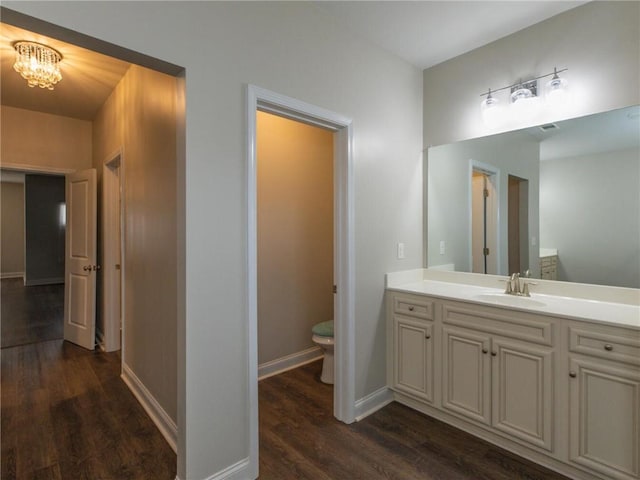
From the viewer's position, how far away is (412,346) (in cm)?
239

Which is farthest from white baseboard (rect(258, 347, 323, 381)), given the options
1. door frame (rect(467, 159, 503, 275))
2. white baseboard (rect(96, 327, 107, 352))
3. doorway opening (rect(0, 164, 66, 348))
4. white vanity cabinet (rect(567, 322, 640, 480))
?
doorway opening (rect(0, 164, 66, 348))

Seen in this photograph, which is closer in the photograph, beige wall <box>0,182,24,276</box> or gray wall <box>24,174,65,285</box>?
gray wall <box>24,174,65,285</box>

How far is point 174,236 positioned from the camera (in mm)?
1889

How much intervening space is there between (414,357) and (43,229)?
9206 millimetres

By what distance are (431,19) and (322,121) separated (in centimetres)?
99

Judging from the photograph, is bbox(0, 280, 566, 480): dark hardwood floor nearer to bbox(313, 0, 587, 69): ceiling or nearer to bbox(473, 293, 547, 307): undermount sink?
bbox(473, 293, 547, 307): undermount sink

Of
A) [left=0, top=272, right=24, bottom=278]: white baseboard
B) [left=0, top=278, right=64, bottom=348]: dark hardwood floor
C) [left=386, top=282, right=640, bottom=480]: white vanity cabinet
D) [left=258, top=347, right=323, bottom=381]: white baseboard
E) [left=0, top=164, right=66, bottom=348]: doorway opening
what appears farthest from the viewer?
[left=0, top=272, right=24, bottom=278]: white baseboard

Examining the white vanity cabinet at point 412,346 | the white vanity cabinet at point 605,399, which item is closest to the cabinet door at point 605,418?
the white vanity cabinet at point 605,399

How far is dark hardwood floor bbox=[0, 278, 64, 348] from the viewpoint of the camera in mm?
4082

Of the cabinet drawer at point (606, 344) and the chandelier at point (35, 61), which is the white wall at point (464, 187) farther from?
the chandelier at point (35, 61)

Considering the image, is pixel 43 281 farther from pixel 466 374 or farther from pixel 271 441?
pixel 466 374

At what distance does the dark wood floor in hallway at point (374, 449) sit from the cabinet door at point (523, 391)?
19 centimetres

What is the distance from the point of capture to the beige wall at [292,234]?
9.95 feet

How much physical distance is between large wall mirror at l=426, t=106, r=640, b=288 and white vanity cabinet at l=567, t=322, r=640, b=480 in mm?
580
